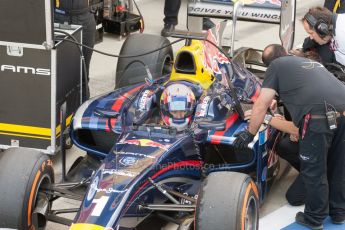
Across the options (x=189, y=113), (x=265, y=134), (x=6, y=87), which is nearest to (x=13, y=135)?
(x=6, y=87)

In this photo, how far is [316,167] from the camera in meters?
5.38

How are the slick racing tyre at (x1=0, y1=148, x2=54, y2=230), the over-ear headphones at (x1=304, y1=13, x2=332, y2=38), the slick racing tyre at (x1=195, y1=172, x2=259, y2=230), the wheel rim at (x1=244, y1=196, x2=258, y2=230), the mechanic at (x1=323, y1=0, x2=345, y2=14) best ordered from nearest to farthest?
the slick racing tyre at (x1=195, y1=172, x2=259, y2=230) < the slick racing tyre at (x1=0, y1=148, x2=54, y2=230) < the wheel rim at (x1=244, y1=196, x2=258, y2=230) < the over-ear headphones at (x1=304, y1=13, x2=332, y2=38) < the mechanic at (x1=323, y1=0, x2=345, y2=14)

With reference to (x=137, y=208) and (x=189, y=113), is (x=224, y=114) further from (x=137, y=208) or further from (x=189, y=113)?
(x=137, y=208)

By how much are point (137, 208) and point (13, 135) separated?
192cm

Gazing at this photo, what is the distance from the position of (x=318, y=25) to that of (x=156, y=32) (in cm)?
531

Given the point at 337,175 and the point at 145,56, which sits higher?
the point at 145,56

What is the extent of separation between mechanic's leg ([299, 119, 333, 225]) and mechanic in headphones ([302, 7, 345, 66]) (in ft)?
3.83

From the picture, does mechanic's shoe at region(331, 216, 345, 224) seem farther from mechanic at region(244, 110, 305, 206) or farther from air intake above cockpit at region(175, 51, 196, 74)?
air intake above cockpit at region(175, 51, 196, 74)

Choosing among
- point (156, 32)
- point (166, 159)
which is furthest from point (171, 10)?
point (166, 159)

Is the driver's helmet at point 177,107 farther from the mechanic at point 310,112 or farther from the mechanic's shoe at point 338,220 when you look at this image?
the mechanic's shoe at point 338,220

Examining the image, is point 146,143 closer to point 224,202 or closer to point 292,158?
point 224,202

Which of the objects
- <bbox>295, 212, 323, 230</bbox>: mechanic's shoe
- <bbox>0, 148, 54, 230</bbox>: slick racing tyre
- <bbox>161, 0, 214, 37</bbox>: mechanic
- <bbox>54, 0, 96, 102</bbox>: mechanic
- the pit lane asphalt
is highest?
<bbox>54, 0, 96, 102</bbox>: mechanic

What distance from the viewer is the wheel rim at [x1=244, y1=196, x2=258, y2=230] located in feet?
15.8

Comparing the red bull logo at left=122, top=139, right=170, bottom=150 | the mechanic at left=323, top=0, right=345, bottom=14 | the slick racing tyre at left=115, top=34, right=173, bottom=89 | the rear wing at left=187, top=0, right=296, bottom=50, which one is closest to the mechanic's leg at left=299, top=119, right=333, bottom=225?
the red bull logo at left=122, top=139, right=170, bottom=150
